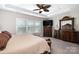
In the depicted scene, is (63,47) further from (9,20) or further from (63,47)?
(9,20)

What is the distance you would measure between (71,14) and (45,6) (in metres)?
0.36

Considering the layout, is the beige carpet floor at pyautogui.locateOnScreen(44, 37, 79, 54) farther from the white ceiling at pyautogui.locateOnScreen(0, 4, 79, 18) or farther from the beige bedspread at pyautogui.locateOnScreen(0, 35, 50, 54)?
the white ceiling at pyautogui.locateOnScreen(0, 4, 79, 18)

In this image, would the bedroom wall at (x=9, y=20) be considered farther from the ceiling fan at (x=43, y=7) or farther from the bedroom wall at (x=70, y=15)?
the bedroom wall at (x=70, y=15)

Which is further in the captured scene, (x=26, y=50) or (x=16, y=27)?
(x=16, y=27)

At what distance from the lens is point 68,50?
1.27 meters

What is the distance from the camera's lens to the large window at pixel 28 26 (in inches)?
52.3

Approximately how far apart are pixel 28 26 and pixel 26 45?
278 millimetres

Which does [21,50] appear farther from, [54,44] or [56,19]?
[56,19]

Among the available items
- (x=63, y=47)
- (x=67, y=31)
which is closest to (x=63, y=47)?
(x=63, y=47)

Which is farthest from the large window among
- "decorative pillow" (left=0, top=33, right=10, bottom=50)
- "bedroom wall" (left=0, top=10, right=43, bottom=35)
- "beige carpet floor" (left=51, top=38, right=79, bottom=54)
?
"beige carpet floor" (left=51, top=38, right=79, bottom=54)

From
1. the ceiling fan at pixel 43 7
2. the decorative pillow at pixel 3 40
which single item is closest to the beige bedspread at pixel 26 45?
the decorative pillow at pixel 3 40

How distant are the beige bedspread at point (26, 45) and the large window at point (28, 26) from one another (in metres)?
0.08
